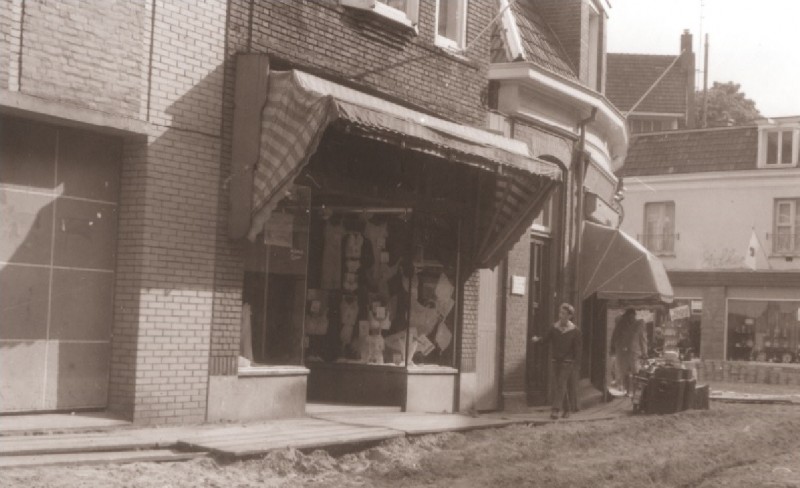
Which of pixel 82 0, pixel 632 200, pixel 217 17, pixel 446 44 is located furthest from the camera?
pixel 632 200

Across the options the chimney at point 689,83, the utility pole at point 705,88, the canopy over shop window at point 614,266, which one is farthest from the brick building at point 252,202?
the utility pole at point 705,88

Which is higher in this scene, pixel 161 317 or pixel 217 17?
pixel 217 17

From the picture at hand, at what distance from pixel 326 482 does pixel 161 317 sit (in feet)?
8.71

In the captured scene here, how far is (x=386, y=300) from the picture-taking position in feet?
53.6

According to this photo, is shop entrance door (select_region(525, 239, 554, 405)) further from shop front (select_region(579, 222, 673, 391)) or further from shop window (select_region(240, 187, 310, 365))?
shop window (select_region(240, 187, 310, 365))

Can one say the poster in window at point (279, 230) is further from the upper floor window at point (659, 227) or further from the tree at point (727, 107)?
the tree at point (727, 107)

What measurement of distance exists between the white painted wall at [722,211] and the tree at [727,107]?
17491 millimetres

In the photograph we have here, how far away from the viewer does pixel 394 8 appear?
51.6 feet

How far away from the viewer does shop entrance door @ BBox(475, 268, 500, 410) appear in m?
18.1

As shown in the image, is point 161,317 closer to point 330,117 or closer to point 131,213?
point 131,213

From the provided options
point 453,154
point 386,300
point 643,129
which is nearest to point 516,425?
point 386,300

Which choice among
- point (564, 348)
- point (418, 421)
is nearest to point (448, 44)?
point (564, 348)

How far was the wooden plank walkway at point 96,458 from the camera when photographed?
30.8ft

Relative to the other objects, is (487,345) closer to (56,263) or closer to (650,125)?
(56,263)
